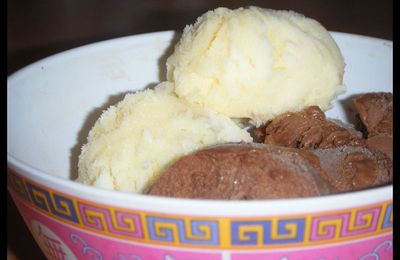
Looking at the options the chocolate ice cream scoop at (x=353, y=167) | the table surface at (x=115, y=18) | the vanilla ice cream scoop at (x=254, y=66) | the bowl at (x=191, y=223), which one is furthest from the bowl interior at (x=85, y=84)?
the table surface at (x=115, y=18)

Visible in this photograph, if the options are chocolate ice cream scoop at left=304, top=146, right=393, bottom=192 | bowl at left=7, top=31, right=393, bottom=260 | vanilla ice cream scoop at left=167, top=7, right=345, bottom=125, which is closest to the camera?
bowl at left=7, top=31, right=393, bottom=260

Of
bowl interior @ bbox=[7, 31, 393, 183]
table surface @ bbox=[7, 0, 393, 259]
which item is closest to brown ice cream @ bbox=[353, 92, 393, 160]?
bowl interior @ bbox=[7, 31, 393, 183]

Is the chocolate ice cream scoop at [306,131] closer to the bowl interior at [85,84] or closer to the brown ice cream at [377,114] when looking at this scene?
the brown ice cream at [377,114]

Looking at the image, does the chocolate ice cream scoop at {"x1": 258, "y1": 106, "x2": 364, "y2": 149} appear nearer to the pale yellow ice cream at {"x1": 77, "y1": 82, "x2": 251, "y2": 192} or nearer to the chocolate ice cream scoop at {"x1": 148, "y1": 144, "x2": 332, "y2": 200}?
the pale yellow ice cream at {"x1": 77, "y1": 82, "x2": 251, "y2": 192}

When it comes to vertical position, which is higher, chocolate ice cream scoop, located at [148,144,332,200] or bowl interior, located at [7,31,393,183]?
chocolate ice cream scoop, located at [148,144,332,200]

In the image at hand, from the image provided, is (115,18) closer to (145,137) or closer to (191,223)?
(145,137)

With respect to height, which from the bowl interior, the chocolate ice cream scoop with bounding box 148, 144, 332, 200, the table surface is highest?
the chocolate ice cream scoop with bounding box 148, 144, 332, 200

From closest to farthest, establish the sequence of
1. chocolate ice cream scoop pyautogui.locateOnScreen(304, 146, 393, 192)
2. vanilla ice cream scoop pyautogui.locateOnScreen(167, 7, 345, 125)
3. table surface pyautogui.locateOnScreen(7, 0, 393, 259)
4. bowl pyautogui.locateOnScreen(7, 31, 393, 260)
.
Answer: bowl pyautogui.locateOnScreen(7, 31, 393, 260) < chocolate ice cream scoop pyautogui.locateOnScreen(304, 146, 393, 192) < vanilla ice cream scoop pyautogui.locateOnScreen(167, 7, 345, 125) < table surface pyautogui.locateOnScreen(7, 0, 393, 259)
